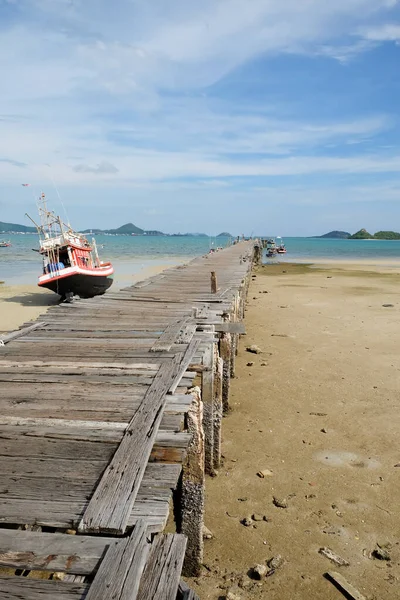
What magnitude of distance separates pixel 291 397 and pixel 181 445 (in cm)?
627

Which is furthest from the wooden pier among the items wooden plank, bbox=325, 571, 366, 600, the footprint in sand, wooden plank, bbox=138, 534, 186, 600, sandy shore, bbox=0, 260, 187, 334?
sandy shore, bbox=0, 260, 187, 334

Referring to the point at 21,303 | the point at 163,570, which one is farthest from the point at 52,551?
the point at 21,303

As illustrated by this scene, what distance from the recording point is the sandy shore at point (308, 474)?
15.3 ft

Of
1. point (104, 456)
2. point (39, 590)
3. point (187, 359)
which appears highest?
point (187, 359)

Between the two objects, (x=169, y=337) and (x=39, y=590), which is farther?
(x=169, y=337)

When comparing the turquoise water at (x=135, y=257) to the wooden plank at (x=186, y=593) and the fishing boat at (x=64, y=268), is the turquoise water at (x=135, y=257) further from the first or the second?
the wooden plank at (x=186, y=593)

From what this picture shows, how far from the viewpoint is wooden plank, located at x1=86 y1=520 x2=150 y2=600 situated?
2.23m

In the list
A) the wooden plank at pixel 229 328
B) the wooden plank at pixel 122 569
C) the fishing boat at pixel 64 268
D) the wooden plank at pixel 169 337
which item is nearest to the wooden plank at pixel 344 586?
the wooden plank at pixel 122 569

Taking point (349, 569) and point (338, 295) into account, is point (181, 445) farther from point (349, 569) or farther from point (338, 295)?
point (338, 295)

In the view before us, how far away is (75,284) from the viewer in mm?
24656

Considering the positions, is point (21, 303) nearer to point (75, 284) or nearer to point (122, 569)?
point (75, 284)

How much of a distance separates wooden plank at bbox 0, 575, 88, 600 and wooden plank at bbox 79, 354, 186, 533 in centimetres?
34

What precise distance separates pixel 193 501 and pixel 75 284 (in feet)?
70.4

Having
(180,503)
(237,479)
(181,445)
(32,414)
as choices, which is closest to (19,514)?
(181,445)
